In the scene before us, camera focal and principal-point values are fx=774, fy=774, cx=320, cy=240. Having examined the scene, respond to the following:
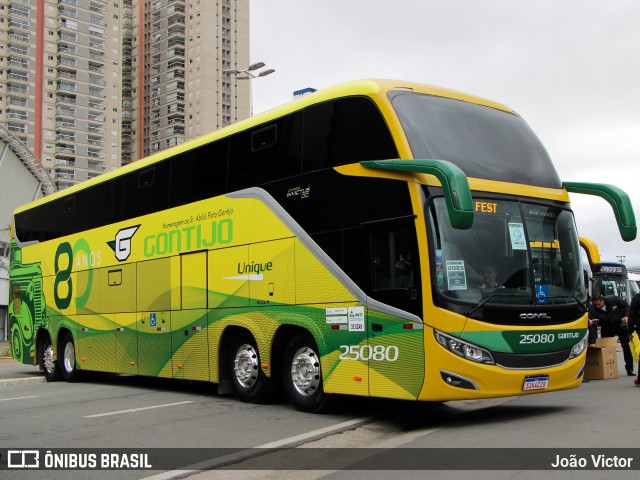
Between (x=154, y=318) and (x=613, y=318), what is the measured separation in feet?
28.9

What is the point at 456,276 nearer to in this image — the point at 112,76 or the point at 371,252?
Answer: the point at 371,252

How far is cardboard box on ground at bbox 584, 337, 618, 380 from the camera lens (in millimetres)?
14640

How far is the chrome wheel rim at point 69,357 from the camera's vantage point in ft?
59.3

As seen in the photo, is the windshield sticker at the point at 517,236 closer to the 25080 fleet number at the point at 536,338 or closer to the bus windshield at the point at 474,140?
the bus windshield at the point at 474,140

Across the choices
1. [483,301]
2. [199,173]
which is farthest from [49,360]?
[483,301]

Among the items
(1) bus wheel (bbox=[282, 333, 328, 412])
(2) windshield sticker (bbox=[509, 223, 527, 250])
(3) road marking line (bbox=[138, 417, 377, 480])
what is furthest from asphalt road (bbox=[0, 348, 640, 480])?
(2) windshield sticker (bbox=[509, 223, 527, 250])

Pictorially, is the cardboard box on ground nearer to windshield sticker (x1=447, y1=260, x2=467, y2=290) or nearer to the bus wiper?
the bus wiper

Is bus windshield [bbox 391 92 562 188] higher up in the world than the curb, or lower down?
higher up

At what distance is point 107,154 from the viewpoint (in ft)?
384

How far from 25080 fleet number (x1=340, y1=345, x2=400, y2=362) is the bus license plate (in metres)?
1.57

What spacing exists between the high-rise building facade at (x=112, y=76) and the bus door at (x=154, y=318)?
98102 millimetres

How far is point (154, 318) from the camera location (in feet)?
48.5

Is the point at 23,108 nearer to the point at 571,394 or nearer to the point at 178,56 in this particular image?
the point at 178,56

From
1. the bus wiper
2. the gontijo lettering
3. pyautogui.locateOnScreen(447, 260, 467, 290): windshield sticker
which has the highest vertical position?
the gontijo lettering
